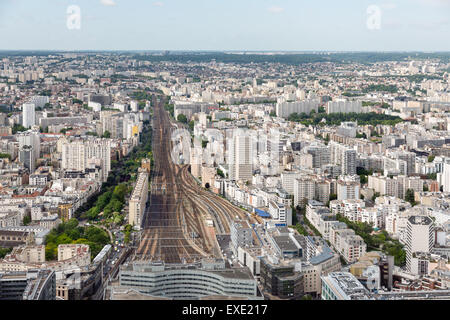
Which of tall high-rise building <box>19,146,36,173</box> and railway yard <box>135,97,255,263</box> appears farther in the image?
tall high-rise building <box>19,146,36,173</box>

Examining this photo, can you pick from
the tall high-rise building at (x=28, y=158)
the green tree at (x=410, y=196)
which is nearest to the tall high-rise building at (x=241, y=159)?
the green tree at (x=410, y=196)

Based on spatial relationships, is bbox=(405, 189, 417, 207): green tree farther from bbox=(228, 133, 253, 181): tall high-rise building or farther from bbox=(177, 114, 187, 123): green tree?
bbox=(177, 114, 187, 123): green tree

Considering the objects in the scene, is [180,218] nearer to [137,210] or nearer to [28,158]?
[137,210]

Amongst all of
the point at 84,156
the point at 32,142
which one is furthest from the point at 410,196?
the point at 32,142

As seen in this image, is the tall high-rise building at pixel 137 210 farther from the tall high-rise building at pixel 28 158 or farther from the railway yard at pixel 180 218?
the tall high-rise building at pixel 28 158

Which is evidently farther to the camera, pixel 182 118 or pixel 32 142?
pixel 182 118

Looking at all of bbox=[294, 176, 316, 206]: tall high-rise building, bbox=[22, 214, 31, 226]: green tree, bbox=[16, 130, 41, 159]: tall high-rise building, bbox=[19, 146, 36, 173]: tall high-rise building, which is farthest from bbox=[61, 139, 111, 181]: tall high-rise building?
bbox=[294, 176, 316, 206]: tall high-rise building

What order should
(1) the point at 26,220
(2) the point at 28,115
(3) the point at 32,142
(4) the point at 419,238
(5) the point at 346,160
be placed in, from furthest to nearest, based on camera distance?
(2) the point at 28,115
(3) the point at 32,142
(5) the point at 346,160
(1) the point at 26,220
(4) the point at 419,238
